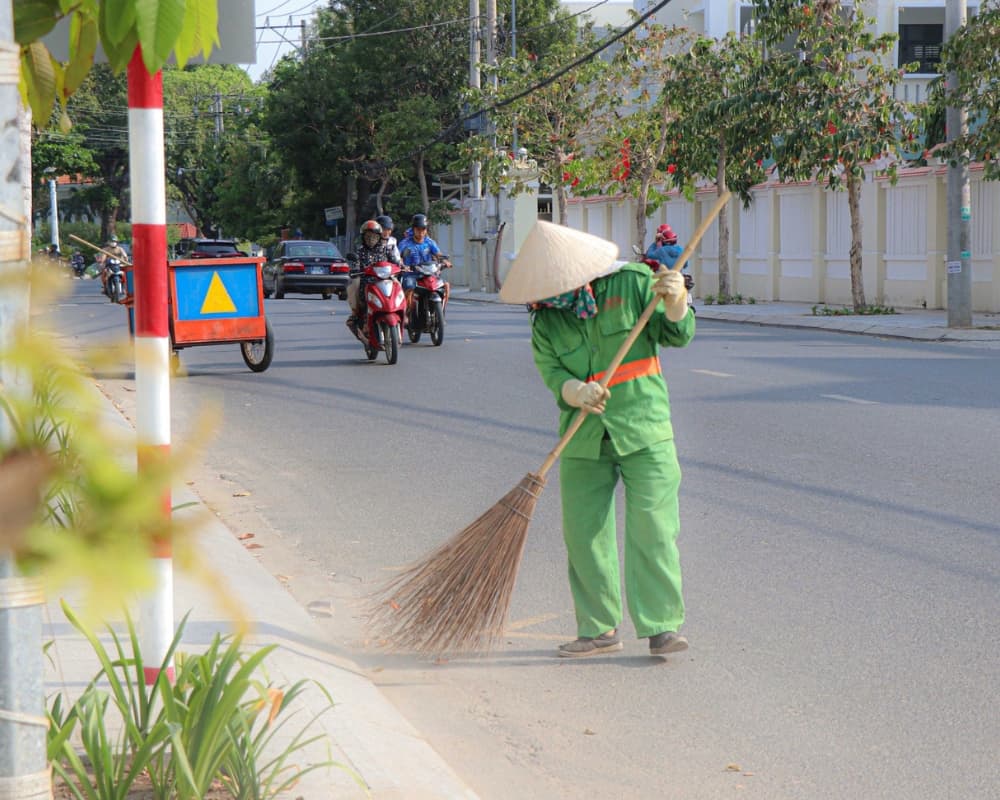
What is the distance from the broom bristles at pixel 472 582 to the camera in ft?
16.6

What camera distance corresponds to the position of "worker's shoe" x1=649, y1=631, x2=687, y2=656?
514 cm

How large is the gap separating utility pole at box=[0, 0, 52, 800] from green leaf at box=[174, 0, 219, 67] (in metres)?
0.22

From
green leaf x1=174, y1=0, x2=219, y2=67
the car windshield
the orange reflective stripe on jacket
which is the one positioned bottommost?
the orange reflective stripe on jacket

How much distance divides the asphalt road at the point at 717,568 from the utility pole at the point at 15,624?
0.12 metres

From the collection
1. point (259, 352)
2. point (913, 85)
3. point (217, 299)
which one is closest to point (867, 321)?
point (259, 352)

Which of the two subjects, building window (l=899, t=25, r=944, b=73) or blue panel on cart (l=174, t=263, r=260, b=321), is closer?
blue panel on cart (l=174, t=263, r=260, b=321)

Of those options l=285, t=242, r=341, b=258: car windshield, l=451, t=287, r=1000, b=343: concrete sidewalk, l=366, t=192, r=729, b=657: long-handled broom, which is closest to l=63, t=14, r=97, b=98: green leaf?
l=366, t=192, r=729, b=657: long-handled broom

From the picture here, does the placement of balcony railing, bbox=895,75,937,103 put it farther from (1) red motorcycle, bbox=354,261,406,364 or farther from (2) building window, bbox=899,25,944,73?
(1) red motorcycle, bbox=354,261,406,364

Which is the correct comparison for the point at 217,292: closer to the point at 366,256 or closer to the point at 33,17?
the point at 366,256

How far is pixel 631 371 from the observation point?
5141mm

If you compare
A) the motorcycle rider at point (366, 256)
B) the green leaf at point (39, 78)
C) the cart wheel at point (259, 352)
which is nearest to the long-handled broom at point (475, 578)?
the green leaf at point (39, 78)

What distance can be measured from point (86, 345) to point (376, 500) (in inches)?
292

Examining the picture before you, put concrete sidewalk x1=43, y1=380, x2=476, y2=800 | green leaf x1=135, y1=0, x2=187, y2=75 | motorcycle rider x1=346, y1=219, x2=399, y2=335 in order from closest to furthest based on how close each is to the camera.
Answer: green leaf x1=135, y1=0, x2=187, y2=75 < concrete sidewalk x1=43, y1=380, x2=476, y2=800 < motorcycle rider x1=346, y1=219, x2=399, y2=335

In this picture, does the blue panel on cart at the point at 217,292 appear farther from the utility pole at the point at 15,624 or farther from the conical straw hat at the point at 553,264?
the utility pole at the point at 15,624
